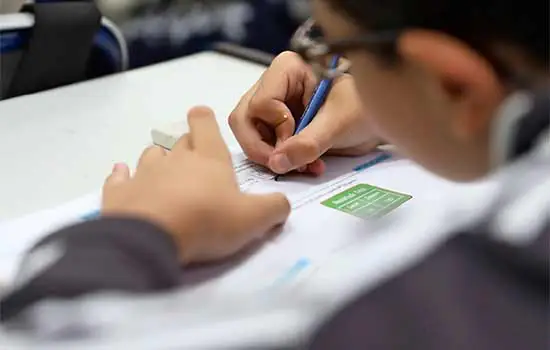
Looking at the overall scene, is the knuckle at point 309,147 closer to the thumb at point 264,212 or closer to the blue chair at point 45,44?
the thumb at point 264,212

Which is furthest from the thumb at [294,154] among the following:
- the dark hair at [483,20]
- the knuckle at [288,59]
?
the dark hair at [483,20]

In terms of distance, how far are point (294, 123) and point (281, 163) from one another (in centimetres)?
5

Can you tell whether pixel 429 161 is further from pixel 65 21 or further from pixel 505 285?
pixel 65 21

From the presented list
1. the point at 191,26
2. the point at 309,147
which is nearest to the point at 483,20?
the point at 309,147

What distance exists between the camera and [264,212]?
0.52 metres

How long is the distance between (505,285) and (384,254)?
8 cm

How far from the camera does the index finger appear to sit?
1.76 ft

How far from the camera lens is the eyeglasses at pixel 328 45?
0.41m

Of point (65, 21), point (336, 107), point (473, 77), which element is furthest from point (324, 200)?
point (65, 21)

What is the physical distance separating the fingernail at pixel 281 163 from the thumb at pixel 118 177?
116mm

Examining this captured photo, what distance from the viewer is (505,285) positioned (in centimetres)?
34

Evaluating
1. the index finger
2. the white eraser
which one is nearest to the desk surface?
the white eraser

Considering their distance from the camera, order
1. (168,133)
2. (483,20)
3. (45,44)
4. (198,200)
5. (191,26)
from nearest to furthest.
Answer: (483,20) → (198,200) → (168,133) → (45,44) → (191,26)

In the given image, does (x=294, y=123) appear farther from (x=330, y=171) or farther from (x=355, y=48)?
(x=355, y=48)
